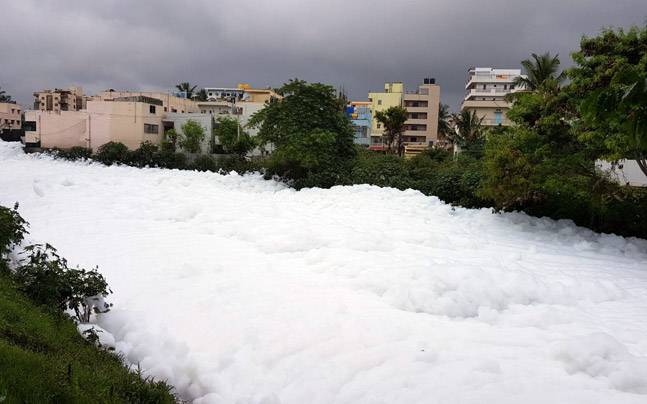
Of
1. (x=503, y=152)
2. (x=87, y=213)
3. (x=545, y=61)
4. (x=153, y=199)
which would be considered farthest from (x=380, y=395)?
(x=545, y=61)

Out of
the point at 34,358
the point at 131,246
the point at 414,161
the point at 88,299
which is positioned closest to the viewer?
the point at 34,358

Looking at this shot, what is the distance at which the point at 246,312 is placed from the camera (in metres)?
6.09

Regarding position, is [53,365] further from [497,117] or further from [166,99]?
[497,117]

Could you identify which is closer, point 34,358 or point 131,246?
point 34,358

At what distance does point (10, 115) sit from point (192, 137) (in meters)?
35.0

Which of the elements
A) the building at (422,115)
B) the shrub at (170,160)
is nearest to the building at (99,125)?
the shrub at (170,160)

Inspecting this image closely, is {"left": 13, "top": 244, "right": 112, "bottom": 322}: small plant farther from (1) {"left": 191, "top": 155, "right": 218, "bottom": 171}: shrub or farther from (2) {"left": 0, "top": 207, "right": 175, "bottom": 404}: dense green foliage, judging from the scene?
(1) {"left": 191, "top": 155, "right": 218, "bottom": 171}: shrub

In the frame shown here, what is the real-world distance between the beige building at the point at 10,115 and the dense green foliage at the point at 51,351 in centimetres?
5683

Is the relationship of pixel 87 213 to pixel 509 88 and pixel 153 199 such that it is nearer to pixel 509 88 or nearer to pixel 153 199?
pixel 153 199

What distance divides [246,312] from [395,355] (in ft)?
6.88

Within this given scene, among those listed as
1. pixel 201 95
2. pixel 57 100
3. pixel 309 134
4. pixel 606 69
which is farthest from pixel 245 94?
pixel 606 69

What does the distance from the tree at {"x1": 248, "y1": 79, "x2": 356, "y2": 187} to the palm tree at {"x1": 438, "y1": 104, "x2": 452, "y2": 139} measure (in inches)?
1176

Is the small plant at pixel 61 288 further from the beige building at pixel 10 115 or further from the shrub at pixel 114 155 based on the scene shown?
the beige building at pixel 10 115

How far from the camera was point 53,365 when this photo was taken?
10.2 ft
